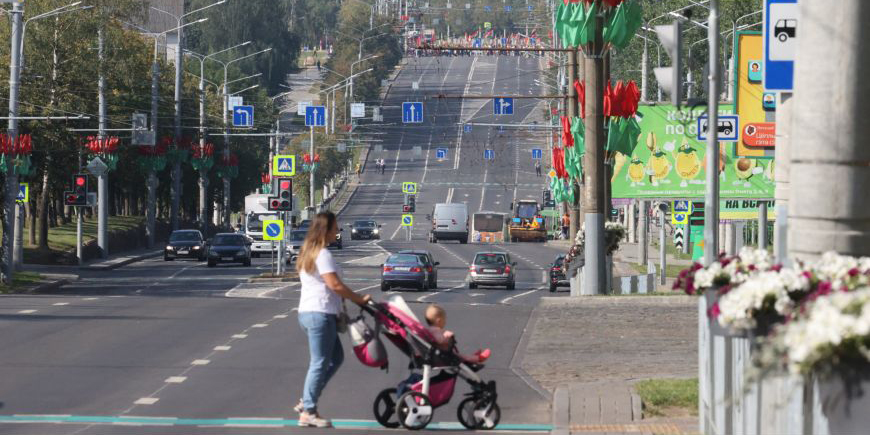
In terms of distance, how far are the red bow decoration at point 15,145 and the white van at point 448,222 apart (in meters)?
57.7

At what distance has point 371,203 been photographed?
138 metres

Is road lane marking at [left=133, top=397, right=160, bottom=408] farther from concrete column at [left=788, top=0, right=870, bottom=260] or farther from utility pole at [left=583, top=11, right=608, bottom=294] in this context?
utility pole at [left=583, top=11, right=608, bottom=294]

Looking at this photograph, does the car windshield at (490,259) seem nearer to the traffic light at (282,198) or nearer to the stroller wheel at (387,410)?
the traffic light at (282,198)

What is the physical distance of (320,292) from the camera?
40.3 feet

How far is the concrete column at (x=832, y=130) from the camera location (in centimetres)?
827

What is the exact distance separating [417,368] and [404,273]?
33.2 m

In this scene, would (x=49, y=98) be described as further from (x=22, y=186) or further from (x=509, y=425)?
(x=509, y=425)

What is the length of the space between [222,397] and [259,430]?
2.37 metres

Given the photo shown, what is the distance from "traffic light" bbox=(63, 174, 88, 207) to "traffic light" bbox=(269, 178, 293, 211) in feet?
50.8

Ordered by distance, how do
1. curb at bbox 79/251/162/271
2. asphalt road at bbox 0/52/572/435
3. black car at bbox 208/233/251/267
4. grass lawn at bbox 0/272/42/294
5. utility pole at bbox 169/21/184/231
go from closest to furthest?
asphalt road at bbox 0/52/572/435 < grass lawn at bbox 0/272/42/294 < curb at bbox 79/251/162/271 < black car at bbox 208/233/251/267 < utility pole at bbox 169/21/184/231

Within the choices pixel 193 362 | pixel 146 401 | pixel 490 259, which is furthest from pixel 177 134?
pixel 146 401

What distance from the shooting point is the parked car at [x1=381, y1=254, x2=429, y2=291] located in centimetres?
4538

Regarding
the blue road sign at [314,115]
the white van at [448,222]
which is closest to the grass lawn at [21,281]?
the blue road sign at [314,115]

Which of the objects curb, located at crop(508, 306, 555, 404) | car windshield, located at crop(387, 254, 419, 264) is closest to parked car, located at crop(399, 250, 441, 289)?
car windshield, located at crop(387, 254, 419, 264)
